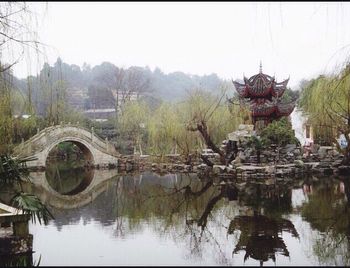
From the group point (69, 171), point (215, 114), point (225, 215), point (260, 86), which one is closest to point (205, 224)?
point (225, 215)

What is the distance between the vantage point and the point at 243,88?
658 inches

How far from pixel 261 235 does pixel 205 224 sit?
4.63ft

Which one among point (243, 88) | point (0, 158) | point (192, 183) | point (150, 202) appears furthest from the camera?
point (243, 88)

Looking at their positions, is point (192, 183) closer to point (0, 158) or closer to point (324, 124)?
point (324, 124)

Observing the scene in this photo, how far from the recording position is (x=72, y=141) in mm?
21844

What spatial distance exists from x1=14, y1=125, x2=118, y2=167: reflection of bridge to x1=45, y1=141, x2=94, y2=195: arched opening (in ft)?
1.13

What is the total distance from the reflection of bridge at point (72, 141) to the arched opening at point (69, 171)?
0.34m

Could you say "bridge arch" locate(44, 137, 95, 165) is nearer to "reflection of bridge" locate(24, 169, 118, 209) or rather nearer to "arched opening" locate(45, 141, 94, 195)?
"arched opening" locate(45, 141, 94, 195)

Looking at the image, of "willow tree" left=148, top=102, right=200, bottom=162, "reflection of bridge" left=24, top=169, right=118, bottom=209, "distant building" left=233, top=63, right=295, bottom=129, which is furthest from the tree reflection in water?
"willow tree" left=148, top=102, right=200, bottom=162

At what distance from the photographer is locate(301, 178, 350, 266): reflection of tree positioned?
551 cm

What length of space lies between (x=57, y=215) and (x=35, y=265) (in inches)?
158

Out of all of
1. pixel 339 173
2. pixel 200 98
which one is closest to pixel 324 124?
pixel 339 173

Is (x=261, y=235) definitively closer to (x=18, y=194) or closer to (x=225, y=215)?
(x=225, y=215)

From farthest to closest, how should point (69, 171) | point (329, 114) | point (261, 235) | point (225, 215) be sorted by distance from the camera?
point (69, 171) < point (329, 114) < point (225, 215) < point (261, 235)
